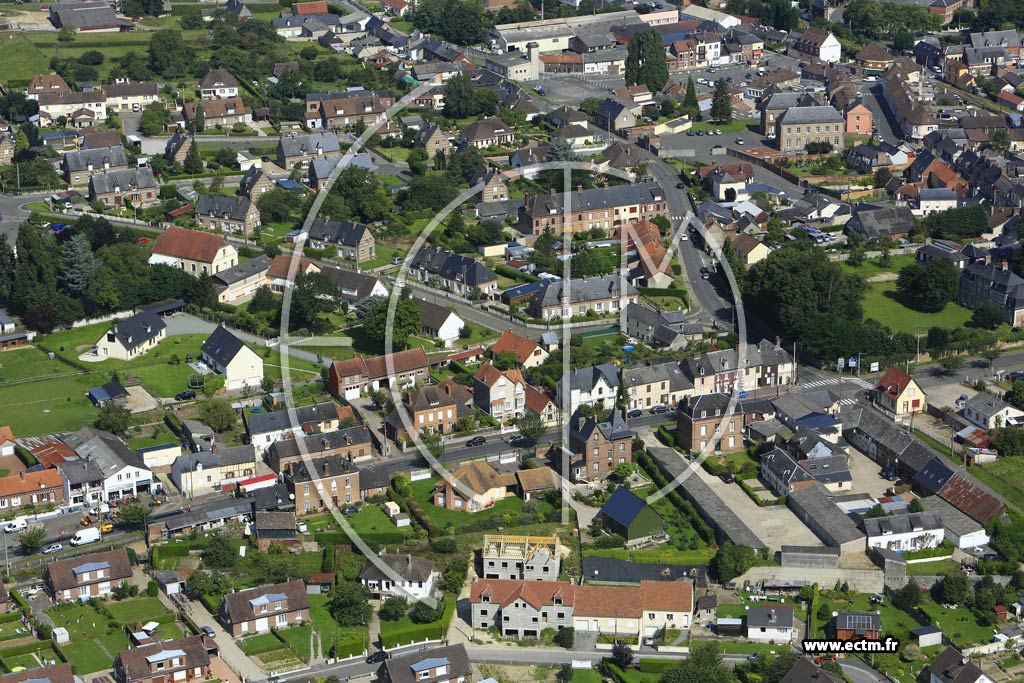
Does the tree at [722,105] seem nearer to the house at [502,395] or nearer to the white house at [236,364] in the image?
the house at [502,395]

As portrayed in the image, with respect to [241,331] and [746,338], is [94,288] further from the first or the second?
[746,338]

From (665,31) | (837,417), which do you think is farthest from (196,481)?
(665,31)

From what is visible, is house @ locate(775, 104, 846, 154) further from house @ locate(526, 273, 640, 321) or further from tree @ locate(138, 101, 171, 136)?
tree @ locate(138, 101, 171, 136)

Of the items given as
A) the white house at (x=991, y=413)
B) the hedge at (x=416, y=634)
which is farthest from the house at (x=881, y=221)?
the hedge at (x=416, y=634)

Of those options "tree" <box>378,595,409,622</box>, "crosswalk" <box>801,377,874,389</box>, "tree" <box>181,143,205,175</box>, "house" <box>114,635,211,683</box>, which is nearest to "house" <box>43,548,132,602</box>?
"house" <box>114,635,211,683</box>

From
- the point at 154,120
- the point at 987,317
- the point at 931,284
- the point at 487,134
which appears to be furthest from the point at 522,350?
the point at 154,120

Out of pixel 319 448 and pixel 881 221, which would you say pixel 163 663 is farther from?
pixel 881 221
